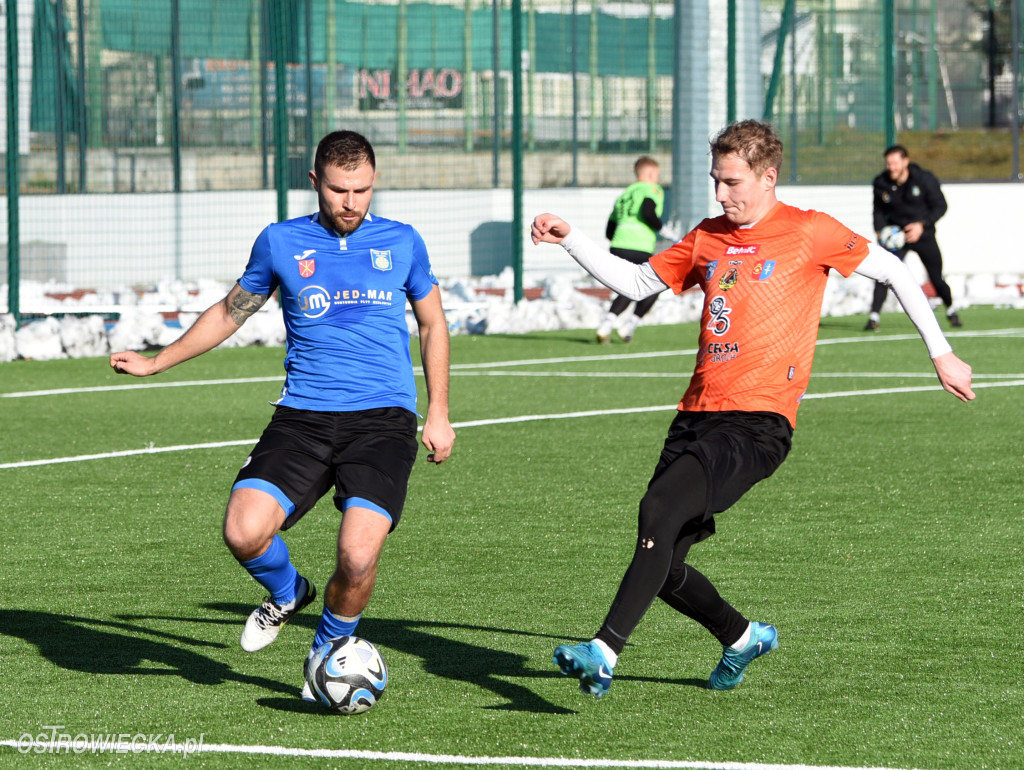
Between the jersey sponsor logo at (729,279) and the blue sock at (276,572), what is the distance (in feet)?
5.56

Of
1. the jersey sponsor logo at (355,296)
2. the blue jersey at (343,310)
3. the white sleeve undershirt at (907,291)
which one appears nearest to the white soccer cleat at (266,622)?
the blue jersey at (343,310)

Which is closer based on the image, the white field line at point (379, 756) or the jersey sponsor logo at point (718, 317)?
the white field line at point (379, 756)

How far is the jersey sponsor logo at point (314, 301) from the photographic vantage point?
5.42 m

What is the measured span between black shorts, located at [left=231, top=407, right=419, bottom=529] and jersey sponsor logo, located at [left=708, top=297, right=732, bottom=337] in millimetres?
1091

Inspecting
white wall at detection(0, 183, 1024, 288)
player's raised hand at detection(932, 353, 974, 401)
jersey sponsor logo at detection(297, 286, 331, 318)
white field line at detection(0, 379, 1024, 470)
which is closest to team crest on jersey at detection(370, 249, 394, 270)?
jersey sponsor logo at detection(297, 286, 331, 318)

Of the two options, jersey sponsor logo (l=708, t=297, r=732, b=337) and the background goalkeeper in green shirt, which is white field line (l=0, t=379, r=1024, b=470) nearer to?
the background goalkeeper in green shirt

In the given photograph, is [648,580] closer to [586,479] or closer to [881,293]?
[586,479]

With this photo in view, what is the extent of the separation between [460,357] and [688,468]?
10.7 meters

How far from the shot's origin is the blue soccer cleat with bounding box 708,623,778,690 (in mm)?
5086

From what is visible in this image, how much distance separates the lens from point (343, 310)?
5426mm

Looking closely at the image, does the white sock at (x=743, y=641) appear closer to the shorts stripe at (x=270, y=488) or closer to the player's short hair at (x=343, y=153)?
the shorts stripe at (x=270, y=488)

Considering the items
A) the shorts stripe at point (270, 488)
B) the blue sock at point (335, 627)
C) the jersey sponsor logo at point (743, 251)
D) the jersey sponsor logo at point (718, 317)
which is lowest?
the blue sock at point (335, 627)

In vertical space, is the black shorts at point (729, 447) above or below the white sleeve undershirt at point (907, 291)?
below

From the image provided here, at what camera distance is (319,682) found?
4.84 metres
